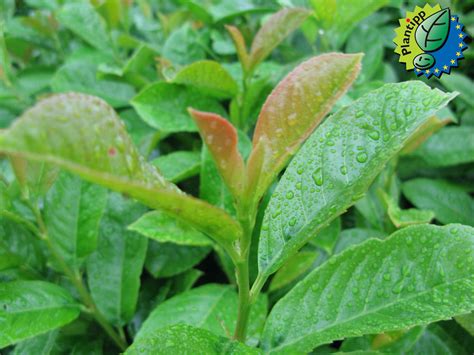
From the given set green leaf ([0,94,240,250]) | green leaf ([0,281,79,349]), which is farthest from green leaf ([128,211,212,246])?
green leaf ([0,94,240,250])

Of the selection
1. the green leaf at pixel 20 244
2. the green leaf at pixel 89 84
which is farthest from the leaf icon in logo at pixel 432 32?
the green leaf at pixel 20 244

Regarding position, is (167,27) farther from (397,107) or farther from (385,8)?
(397,107)

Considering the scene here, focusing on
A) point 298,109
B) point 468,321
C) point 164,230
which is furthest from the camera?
point 164,230

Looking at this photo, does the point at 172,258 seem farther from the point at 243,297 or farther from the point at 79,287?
the point at 243,297

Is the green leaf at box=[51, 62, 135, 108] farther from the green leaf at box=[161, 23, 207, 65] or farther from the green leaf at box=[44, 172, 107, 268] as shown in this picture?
the green leaf at box=[44, 172, 107, 268]

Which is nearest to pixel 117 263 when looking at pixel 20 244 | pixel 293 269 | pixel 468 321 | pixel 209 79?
pixel 20 244

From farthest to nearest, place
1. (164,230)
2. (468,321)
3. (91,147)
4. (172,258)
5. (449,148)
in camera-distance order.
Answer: (449,148) → (172,258) → (164,230) → (468,321) → (91,147)

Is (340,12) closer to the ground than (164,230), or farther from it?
farther from it
